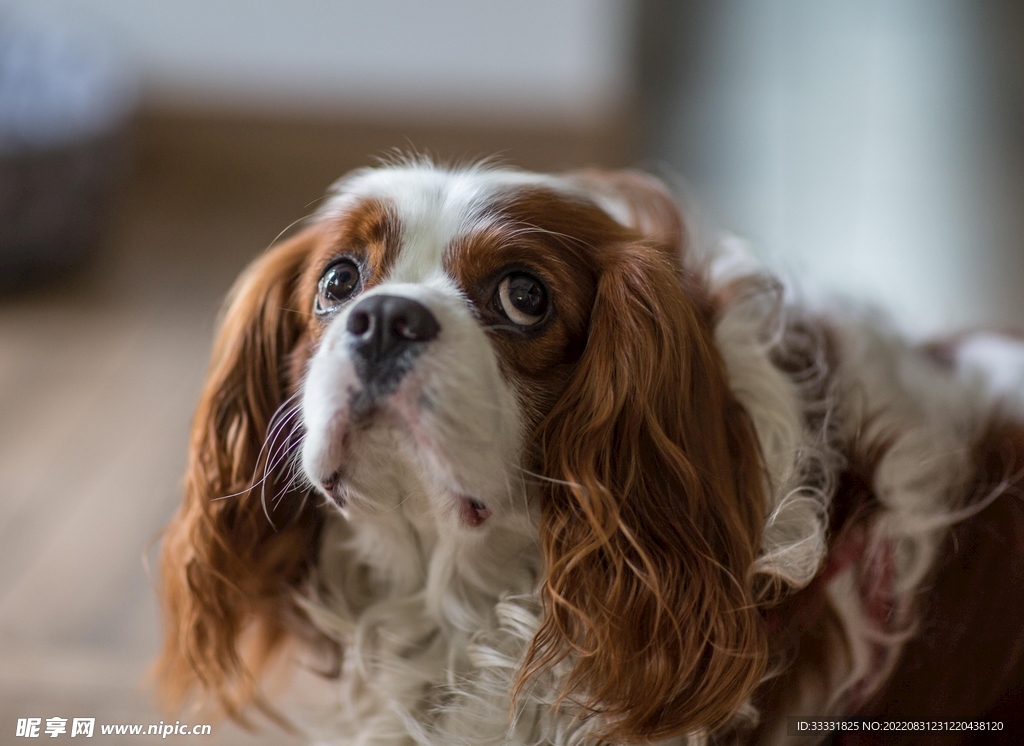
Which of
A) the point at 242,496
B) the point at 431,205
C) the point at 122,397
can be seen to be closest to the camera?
the point at 431,205

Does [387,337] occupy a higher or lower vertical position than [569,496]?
higher

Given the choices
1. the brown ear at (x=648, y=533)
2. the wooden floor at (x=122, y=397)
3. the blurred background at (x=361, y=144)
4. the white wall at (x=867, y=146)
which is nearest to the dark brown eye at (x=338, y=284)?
the brown ear at (x=648, y=533)

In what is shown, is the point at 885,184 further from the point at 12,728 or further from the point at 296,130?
the point at 12,728

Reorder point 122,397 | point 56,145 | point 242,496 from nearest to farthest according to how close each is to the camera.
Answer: point 242,496, point 122,397, point 56,145

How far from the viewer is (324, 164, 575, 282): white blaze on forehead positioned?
108 centimetres

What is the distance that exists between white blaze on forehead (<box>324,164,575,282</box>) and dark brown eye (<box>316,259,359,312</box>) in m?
0.06

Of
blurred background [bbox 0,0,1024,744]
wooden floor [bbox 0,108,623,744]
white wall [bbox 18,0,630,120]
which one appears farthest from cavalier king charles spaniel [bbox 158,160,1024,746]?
white wall [bbox 18,0,630,120]

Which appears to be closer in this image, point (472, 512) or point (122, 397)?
point (472, 512)

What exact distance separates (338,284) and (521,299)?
0.71 feet

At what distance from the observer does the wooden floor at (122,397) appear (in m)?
1.65

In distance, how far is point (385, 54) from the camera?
3.75m

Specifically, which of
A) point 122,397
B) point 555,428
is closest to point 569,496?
point 555,428

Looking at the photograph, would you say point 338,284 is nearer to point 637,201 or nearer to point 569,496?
point 569,496

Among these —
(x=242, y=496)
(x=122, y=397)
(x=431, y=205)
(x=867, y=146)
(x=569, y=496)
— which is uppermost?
(x=431, y=205)
